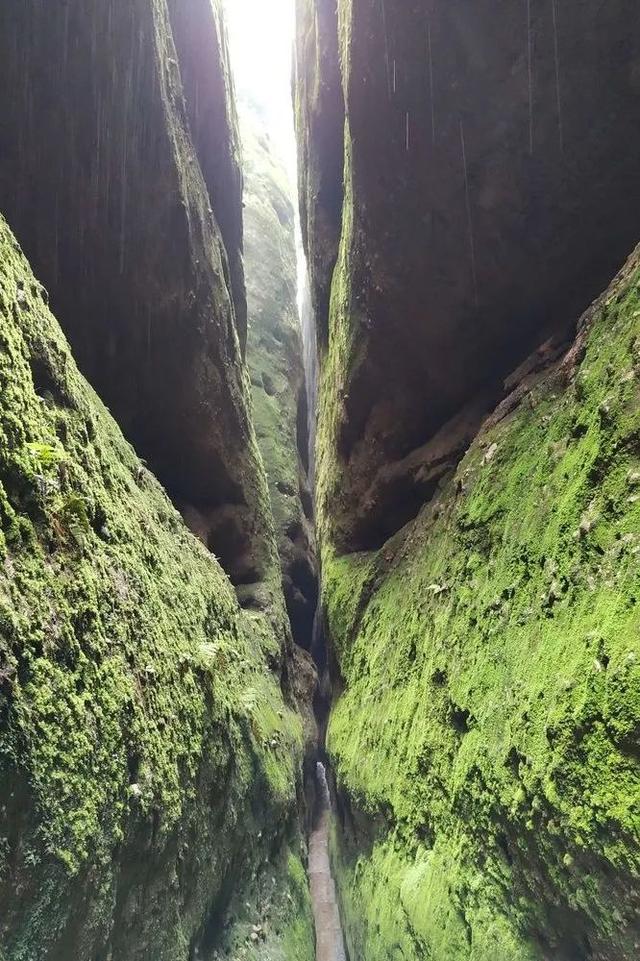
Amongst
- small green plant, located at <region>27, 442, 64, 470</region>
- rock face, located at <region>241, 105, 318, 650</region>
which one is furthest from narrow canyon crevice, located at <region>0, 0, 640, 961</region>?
rock face, located at <region>241, 105, 318, 650</region>

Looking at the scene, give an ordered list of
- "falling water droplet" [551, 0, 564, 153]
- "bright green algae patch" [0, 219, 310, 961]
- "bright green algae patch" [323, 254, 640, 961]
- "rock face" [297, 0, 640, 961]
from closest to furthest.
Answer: "bright green algae patch" [0, 219, 310, 961] → "bright green algae patch" [323, 254, 640, 961] → "rock face" [297, 0, 640, 961] → "falling water droplet" [551, 0, 564, 153]

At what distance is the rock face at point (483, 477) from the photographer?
12.4ft

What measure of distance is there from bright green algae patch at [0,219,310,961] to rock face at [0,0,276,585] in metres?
3.91

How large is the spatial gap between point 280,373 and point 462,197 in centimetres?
1390

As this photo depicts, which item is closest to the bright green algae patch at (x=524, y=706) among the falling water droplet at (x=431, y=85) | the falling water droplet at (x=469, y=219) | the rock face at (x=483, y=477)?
the rock face at (x=483, y=477)

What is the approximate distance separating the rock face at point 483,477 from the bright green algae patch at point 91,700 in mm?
2215

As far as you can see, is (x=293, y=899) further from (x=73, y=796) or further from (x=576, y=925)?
(x=73, y=796)

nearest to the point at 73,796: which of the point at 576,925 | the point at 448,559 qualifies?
the point at 576,925

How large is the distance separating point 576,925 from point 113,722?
3.03m

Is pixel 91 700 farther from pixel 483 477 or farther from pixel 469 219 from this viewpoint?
pixel 469 219

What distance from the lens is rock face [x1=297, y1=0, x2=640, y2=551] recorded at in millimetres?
7285

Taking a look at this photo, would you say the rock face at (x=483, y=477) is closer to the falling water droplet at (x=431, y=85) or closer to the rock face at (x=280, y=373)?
the falling water droplet at (x=431, y=85)

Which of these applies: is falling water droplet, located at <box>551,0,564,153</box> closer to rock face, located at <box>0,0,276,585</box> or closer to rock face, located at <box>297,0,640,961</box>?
rock face, located at <box>297,0,640,961</box>

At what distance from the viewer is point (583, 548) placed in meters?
4.18
